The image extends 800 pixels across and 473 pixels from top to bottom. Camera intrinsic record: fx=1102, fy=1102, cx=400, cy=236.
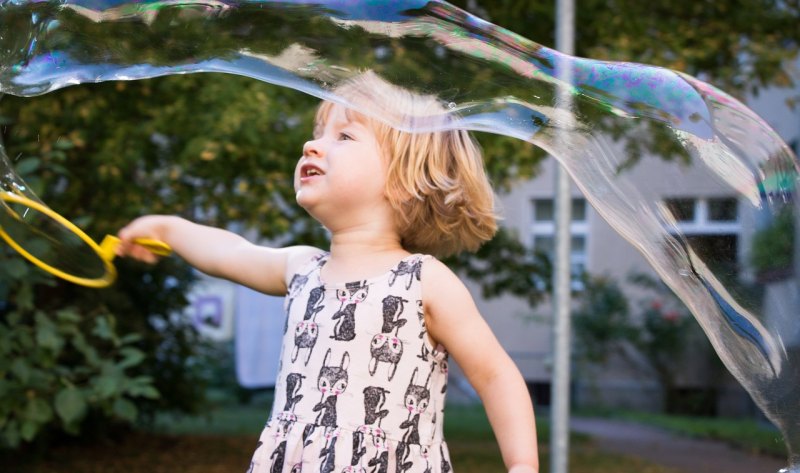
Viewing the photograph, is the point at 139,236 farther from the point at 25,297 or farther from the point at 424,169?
the point at 25,297

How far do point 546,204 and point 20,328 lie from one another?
1342 centimetres

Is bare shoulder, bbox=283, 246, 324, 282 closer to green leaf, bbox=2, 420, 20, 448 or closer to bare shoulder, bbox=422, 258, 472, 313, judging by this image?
bare shoulder, bbox=422, 258, 472, 313

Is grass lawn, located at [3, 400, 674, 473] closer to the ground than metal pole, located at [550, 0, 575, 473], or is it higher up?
closer to the ground

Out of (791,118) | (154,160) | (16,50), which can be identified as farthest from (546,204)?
(16,50)

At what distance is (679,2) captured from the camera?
7.54 m

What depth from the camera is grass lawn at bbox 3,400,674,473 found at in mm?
7848

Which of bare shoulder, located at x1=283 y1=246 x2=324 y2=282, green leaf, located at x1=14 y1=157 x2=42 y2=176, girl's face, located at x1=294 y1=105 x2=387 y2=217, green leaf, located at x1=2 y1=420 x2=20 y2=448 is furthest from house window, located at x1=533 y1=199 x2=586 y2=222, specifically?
girl's face, located at x1=294 y1=105 x2=387 y2=217

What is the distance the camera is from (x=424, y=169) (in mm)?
2363

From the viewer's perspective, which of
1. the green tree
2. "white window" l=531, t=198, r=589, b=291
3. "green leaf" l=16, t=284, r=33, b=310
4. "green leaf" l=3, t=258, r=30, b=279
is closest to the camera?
"green leaf" l=3, t=258, r=30, b=279

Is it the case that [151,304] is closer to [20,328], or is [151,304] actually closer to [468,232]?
[20,328]

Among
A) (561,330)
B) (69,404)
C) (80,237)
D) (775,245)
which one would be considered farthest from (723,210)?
(69,404)

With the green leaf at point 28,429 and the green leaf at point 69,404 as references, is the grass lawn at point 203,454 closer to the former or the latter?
the green leaf at point 28,429

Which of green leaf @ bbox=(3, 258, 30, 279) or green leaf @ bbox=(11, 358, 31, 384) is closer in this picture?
green leaf @ bbox=(3, 258, 30, 279)

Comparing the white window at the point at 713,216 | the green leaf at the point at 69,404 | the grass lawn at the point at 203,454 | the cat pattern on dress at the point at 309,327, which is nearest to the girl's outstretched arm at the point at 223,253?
the cat pattern on dress at the point at 309,327
